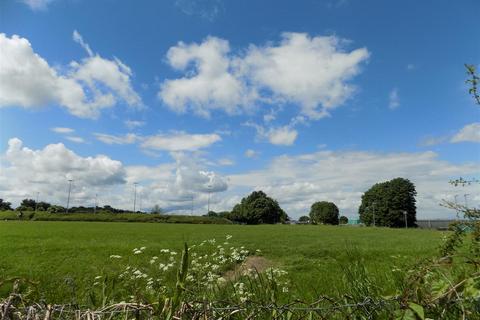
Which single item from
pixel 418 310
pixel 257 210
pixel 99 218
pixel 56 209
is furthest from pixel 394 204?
pixel 418 310

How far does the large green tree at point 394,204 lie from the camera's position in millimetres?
133875

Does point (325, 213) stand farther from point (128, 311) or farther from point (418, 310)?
point (128, 311)

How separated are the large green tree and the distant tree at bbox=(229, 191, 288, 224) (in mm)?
44065

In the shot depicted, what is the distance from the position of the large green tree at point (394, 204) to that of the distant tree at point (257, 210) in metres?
44.1

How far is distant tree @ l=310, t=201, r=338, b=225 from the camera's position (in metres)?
192

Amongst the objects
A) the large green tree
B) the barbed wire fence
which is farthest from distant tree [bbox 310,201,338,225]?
the barbed wire fence

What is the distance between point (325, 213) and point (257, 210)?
39.3 meters

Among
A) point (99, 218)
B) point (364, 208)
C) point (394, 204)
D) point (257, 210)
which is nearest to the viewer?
point (99, 218)

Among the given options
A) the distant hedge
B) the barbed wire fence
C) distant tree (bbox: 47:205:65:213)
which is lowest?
the barbed wire fence

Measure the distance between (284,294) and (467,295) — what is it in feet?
10.7

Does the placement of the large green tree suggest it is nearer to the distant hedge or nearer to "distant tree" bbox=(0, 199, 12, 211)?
the distant hedge

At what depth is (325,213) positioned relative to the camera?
191750 mm

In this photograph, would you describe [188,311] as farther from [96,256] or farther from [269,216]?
[269,216]

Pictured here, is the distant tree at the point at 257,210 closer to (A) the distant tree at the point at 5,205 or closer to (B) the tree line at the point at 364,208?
(B) the tree line at the point at 364,208
